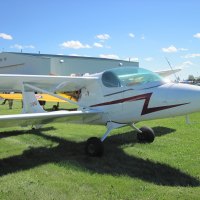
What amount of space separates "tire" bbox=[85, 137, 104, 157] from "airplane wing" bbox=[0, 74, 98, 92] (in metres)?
1.84

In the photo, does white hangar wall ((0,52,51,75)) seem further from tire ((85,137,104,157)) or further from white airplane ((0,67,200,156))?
tire ((85,137,104,157))

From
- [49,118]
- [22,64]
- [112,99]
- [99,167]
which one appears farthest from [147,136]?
[22,64]

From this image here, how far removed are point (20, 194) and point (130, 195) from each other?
1783mm

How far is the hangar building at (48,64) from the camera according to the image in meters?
50.0

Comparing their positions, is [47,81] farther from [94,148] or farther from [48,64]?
[48,64]

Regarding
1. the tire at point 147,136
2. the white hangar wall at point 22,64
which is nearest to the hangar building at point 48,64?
the white hangar wall at point 22,64

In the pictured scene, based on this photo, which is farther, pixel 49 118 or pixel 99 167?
pixel 49 118

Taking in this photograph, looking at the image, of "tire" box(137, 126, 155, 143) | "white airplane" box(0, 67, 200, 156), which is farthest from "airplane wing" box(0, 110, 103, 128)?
"tire" box(137, 126, 155, 143)

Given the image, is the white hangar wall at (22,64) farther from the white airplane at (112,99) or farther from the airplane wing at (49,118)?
the airplane wing at (49,118)

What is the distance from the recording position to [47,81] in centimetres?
885

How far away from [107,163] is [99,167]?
1.07ft

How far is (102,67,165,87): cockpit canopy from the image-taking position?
752cm

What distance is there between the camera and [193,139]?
924cm

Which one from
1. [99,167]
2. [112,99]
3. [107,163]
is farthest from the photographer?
[112,99]
